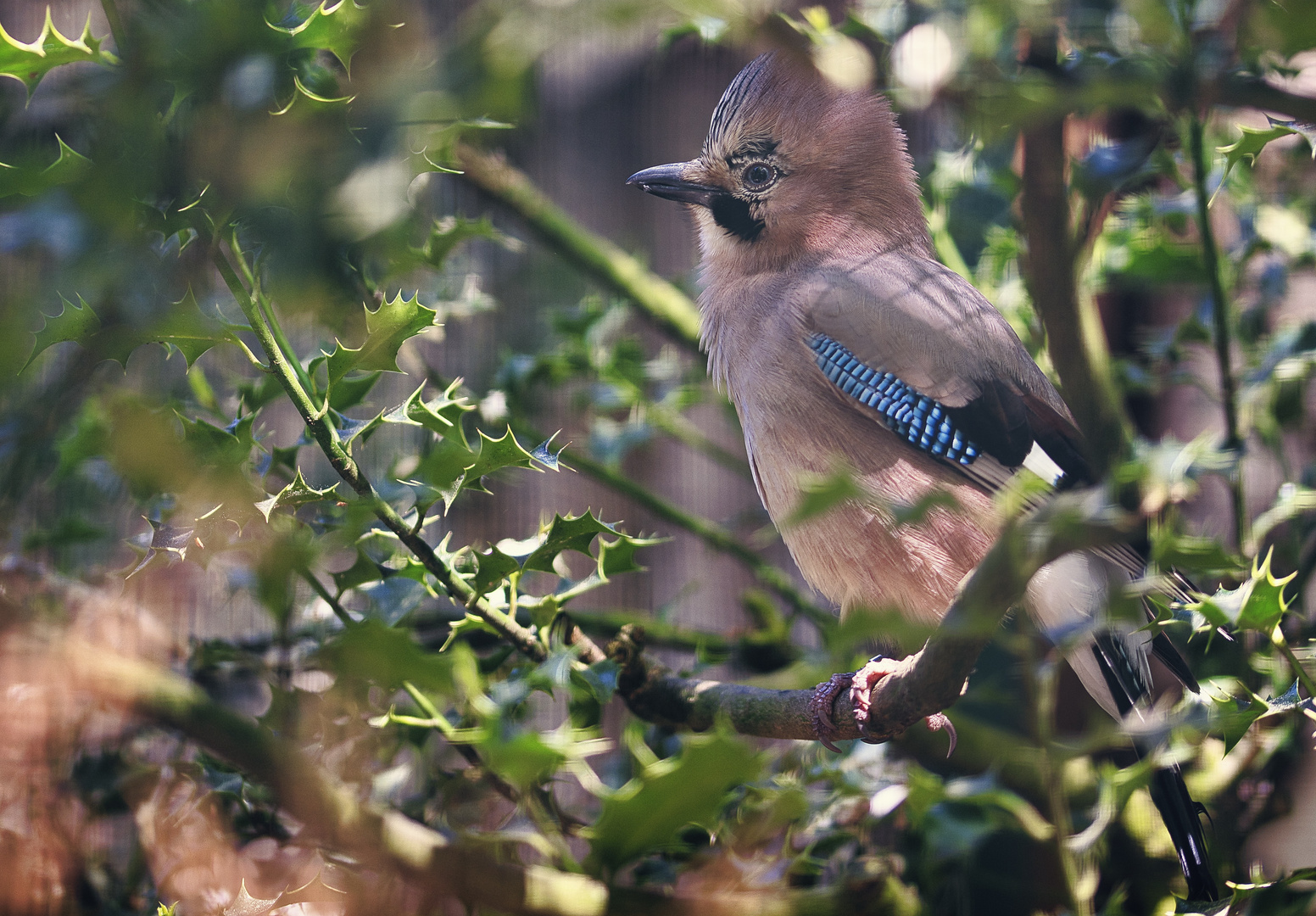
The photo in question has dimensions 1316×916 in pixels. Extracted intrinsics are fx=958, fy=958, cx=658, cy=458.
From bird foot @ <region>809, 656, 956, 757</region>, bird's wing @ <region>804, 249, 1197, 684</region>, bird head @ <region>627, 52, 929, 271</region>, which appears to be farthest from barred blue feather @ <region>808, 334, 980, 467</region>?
bird foot @ <region>809, 656, 956, 757</region>

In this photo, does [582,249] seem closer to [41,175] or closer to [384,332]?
[384,332]

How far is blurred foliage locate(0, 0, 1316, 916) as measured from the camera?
0.99 ft

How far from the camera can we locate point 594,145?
79.6 inches

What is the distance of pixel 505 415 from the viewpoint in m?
1.29

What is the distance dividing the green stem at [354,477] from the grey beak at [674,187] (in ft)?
1.44

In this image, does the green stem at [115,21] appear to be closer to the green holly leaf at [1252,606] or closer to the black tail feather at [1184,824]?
the green holly leaf at [1252,606]

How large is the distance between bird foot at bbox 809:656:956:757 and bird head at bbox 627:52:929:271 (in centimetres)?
48

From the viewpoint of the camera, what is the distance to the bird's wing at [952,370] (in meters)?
1.03

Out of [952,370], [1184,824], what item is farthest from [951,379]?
[1184,824]

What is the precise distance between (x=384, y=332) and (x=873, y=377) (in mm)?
552

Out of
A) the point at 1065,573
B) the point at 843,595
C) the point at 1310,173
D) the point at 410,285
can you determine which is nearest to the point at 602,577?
the point at 843,595

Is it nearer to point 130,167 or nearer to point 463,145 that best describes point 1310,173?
point 463,145

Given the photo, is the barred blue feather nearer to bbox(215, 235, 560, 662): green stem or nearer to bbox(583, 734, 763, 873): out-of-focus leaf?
bbox(215, 235, 560, 662): green stem

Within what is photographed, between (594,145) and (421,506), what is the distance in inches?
53.7
